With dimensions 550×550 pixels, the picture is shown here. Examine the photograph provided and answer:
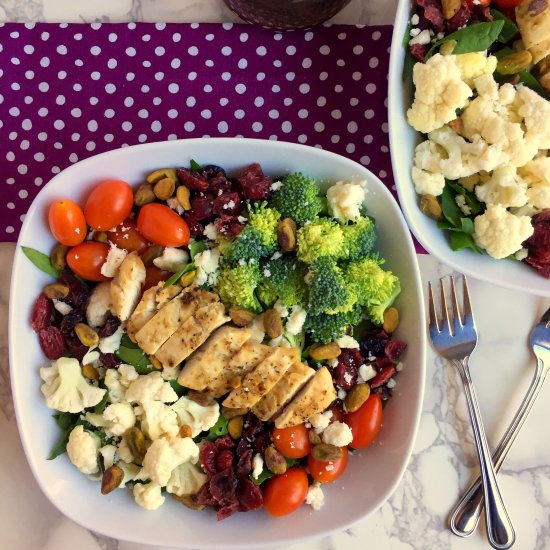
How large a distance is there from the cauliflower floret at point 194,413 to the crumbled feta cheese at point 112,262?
15.9 inches

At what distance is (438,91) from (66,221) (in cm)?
105

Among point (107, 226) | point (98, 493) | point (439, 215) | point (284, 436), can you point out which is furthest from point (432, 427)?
point (107, 226)

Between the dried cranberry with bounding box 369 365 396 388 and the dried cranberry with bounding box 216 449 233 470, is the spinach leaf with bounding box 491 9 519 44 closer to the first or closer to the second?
the dried cranberry with bounding box 369 365 396 388

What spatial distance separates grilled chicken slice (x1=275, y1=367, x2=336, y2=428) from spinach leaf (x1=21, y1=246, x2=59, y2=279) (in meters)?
0.76

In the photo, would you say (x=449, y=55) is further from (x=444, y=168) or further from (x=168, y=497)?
(x=168, y=497)

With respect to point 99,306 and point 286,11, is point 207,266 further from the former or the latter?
point 286,11

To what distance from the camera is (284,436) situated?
5.82 feet

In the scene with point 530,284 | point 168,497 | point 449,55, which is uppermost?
point 449,55

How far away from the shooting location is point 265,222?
1.70 m

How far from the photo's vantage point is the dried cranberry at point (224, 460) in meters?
1.76

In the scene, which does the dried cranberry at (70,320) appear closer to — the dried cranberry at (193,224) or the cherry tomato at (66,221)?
the cherry tomato at (66,221)

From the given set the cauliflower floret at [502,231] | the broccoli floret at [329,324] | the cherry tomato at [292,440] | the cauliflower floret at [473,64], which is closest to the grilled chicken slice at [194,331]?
the broccoli floret at [329,324]

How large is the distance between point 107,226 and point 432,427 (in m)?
1.15

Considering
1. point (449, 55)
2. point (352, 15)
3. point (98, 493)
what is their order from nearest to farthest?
point (449, 55), point (98, 493), point (352, 15)
